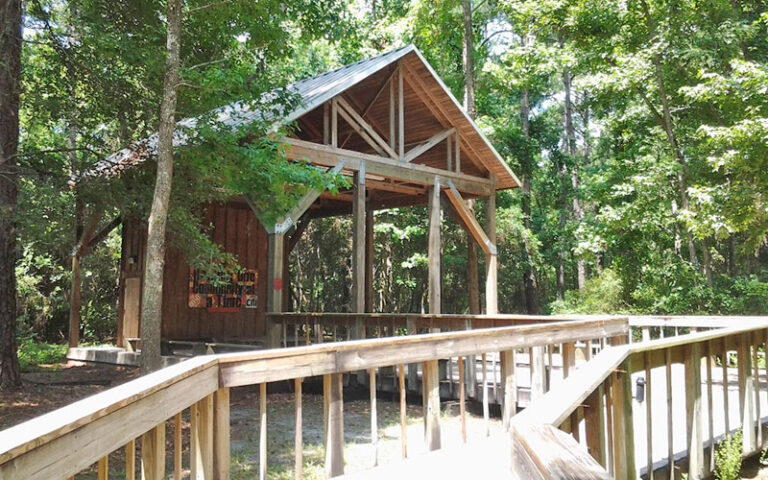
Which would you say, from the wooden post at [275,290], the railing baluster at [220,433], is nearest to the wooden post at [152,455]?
the railing baluster at [220,433]

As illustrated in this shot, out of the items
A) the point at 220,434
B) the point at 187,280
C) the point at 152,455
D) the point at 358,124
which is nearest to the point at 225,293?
the point at 187,280

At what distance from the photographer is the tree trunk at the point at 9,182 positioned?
866cm

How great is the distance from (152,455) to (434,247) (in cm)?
1013

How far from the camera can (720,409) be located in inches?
263

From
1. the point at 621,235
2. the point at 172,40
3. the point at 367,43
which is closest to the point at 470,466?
the point at 172,40

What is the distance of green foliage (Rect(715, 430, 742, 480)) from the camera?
448 centimetres

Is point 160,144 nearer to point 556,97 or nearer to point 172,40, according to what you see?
point 172,40

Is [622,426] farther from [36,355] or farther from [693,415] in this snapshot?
[36,355]

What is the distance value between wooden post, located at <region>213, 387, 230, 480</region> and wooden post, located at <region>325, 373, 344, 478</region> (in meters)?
0.73

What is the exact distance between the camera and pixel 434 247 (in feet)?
40.3

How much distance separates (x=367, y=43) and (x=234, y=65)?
1682cm

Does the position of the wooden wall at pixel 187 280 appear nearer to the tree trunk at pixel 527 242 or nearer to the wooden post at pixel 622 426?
the tree trunk at pixel 527 242

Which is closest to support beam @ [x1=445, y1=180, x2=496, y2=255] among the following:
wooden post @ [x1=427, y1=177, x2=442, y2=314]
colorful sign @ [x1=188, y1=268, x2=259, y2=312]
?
wooden post @ [x1=427, y1=177, x2=442, y2=314]

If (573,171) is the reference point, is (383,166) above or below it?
below
